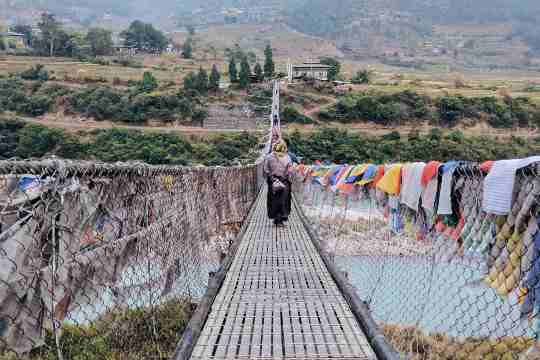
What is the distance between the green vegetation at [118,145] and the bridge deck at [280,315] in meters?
19.1

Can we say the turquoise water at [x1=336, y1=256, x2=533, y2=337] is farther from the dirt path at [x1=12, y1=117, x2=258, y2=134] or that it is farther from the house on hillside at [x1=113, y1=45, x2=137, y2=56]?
the house on hillside at [x1=113, y1=45, x2=137, y2=56]

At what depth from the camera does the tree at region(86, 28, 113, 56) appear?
167ft

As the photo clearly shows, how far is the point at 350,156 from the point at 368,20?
109 meters

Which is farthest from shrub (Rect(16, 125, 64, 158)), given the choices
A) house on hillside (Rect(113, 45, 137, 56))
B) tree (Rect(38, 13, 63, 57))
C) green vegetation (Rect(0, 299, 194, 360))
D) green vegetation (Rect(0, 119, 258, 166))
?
house on hillside (Rect(113, 45, 137, 56))

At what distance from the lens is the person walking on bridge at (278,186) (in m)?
4.53

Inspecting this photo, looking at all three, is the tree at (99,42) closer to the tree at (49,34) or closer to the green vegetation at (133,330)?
the tree at (49,34)

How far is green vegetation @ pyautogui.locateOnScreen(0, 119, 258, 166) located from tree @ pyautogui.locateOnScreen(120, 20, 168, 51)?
3691 centimetres

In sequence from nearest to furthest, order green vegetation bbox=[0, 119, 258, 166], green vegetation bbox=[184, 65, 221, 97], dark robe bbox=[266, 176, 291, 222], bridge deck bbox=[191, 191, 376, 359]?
bridge deck bbox=[191, 191, 376, 359] → dark robe bbox=[266, 176, 291, 222] → green vegetation bbox=[0, 119, 258, 166] → green vegetation bbox=[184, 65, 221, 97]

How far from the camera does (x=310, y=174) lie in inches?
235

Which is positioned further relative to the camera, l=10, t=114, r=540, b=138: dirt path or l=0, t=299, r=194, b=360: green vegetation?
l=10, t=114, r=540, b=138: dirt path

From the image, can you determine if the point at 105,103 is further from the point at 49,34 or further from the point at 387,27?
the point at 387,27

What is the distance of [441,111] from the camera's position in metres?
33.0

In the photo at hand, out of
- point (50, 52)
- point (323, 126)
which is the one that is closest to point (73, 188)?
point (323, 126)

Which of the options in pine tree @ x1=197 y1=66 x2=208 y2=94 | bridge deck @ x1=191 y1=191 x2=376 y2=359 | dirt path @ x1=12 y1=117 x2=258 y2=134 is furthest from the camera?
pine tree @ x1=197 y1=66 x2=208 y2=94
